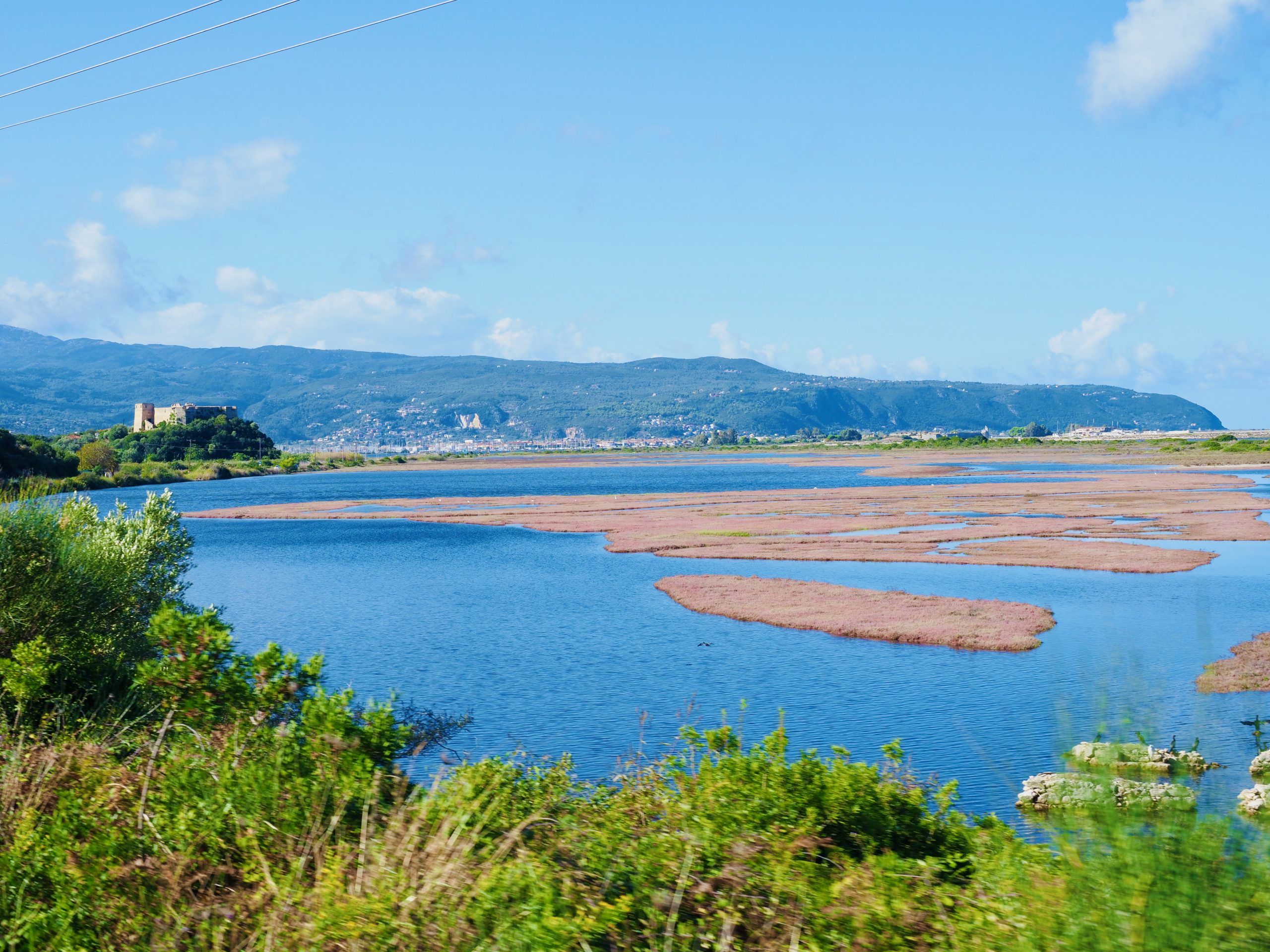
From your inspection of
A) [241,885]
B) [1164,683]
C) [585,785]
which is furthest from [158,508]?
[1164,683]

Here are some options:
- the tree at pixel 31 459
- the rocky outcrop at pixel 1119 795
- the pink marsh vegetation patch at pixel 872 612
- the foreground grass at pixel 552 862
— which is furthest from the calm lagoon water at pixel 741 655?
the tree at pixel 31 459

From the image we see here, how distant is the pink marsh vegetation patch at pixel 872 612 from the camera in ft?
97.3

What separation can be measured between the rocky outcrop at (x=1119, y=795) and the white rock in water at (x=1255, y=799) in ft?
29.6

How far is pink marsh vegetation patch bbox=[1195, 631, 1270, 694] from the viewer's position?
22.9 meters

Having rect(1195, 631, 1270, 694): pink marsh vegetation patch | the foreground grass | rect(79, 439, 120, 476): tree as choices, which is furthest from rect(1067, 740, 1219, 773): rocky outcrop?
rect(79, 439, 120, 476): tree

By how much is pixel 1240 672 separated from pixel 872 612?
1124 cm

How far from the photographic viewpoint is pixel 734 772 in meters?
9.59

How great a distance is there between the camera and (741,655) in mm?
28016

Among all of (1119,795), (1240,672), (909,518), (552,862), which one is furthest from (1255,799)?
(909,518)

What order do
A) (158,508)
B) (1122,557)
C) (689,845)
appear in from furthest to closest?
(1122,557), (158,508), (689,845)

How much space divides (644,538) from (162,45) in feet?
143

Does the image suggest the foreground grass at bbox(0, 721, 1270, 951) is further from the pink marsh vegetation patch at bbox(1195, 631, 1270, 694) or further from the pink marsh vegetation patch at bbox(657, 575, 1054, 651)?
the pink marsh vegetation patch at bbox(657, 575, 1054, 651)

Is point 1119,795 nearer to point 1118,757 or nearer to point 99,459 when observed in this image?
point 1118,757

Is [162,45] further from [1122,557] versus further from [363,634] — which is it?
[1122,557]
